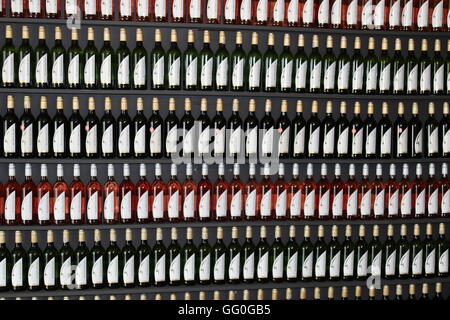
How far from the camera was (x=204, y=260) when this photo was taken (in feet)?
9.39

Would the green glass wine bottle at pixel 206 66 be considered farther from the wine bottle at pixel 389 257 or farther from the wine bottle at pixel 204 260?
the wine bottle at pixel 389 257

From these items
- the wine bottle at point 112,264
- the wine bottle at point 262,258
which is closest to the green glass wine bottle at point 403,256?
the wine bottle at point 262,258

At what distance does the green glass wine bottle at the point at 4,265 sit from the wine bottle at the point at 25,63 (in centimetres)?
70

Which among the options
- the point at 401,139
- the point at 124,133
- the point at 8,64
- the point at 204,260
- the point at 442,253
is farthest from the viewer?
the point at 442,253

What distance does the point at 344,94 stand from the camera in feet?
9.45

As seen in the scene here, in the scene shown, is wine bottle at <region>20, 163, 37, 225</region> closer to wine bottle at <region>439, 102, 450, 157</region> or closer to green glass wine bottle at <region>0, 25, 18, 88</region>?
green glass wine bottle at <region>0, 25, 18, 88</region>

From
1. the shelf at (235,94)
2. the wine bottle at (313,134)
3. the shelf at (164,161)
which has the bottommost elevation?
the shelf at (164,161)

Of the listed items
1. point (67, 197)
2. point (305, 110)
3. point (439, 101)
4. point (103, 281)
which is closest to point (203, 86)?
point (305, 110)

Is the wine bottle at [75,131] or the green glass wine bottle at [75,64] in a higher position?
the green glass wine bottle at [75,64]

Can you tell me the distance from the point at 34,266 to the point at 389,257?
1777mm

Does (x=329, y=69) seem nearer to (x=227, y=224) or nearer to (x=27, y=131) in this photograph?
(x=227, y=224)

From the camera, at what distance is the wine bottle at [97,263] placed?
2746 millimetres

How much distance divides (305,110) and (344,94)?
0.24m

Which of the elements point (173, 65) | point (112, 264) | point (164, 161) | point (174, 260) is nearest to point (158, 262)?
point (174, 260)
